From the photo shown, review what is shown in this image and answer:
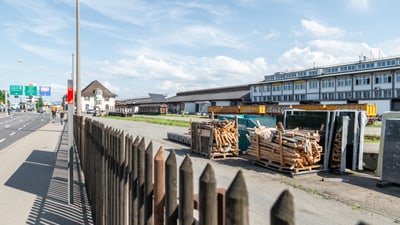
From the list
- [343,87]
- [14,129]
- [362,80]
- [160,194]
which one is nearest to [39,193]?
[160,194]

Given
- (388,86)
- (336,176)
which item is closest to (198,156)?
(336,176)

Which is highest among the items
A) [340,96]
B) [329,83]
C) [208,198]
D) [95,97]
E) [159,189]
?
[329,83]

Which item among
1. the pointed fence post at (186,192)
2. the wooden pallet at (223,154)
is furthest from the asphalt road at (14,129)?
the pointed fence post at (186,192)

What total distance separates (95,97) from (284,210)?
4692 inches

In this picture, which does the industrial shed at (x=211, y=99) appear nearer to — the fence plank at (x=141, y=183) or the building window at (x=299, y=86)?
the building window at (x=299, y=86)

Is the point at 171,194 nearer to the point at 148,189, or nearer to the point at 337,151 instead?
the point at 148,189

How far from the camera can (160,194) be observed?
2.20 metres

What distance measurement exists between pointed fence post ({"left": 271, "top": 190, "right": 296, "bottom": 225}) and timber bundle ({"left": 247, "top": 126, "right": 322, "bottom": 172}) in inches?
358

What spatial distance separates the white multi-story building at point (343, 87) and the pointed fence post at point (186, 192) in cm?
5594

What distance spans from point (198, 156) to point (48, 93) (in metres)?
58.5

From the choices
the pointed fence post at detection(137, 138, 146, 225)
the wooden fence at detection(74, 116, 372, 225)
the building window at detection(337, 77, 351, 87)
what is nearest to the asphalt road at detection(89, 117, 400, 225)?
the wooden fence at detection(74, 116, 372, 225)

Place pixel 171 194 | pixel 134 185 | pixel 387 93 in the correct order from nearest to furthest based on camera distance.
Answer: pixel 171 194 < pixel 134 185 < pixel 387 93

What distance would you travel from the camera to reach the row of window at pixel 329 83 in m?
51.0

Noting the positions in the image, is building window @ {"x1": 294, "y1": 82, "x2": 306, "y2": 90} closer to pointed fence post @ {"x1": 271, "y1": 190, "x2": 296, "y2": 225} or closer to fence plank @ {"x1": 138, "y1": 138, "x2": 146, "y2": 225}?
fence plank @ {"x1": 138, "y1": 138, "x2": 146, "y2": 225}
